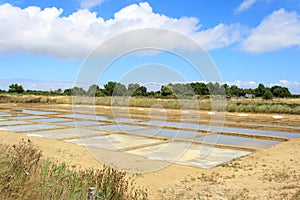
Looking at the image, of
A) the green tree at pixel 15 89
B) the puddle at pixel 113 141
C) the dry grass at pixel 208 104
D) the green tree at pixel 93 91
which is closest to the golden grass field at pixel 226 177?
the puddle at pixel 113 141

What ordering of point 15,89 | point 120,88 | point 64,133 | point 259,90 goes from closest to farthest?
point 120,88, point 64,133, point 259,90, point 15,89

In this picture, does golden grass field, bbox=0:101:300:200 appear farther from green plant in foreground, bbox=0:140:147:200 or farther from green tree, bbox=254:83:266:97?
green tree, bbox=254:83:266:97

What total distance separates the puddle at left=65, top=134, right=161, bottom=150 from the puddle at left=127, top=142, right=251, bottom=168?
615 mm

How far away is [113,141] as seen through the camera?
821cm

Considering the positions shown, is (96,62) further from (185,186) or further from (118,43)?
(185,186)

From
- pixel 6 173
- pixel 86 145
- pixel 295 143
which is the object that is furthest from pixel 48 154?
pixel 295 143

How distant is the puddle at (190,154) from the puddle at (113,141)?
2.02 feet

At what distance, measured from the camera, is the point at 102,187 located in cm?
289

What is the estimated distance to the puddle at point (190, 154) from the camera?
5.99 meters

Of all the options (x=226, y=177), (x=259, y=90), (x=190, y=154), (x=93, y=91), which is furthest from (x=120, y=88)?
(x=259, y=90)

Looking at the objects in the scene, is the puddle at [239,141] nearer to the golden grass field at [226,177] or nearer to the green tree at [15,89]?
the golden grass field at [226,177]

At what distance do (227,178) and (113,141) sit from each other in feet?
13.6

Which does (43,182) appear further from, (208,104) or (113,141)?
(208,104)

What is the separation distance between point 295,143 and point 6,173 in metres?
7.34
